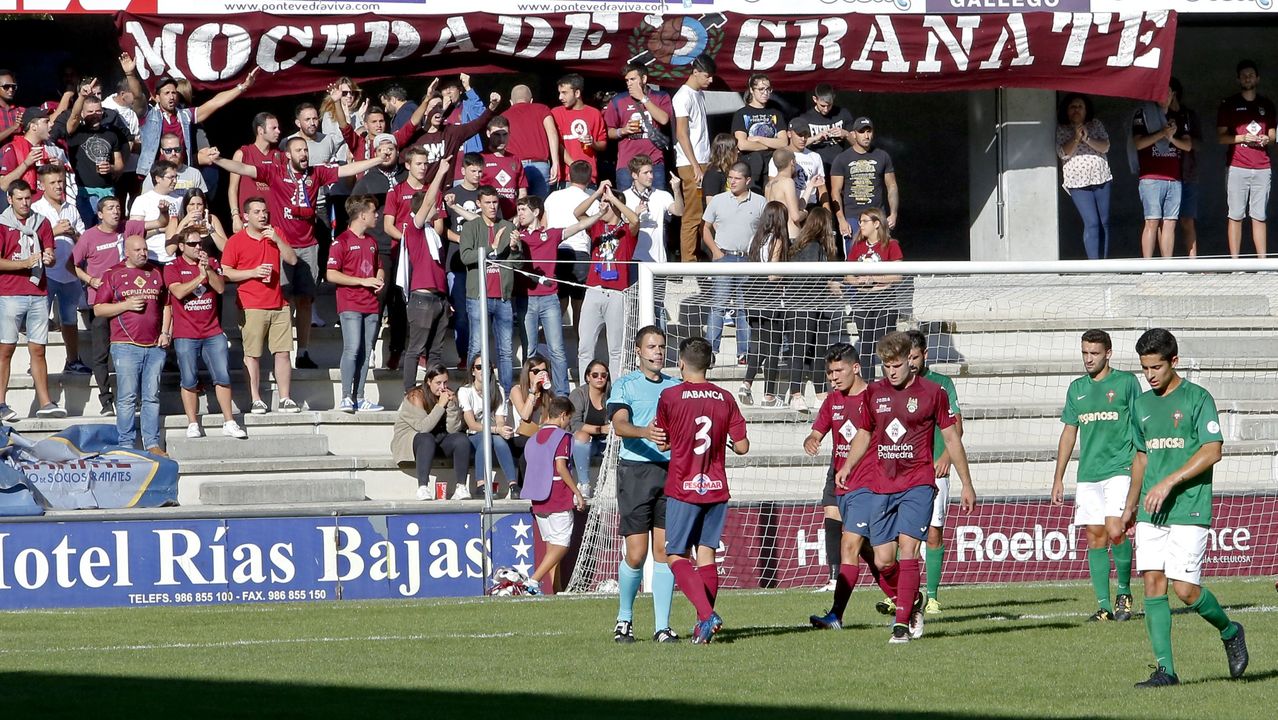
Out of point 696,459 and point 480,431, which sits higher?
point 696,459

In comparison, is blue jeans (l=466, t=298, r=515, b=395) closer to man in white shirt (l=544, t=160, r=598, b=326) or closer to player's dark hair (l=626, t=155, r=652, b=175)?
man in white shirt (l=544, t=160, r=598, b=326)

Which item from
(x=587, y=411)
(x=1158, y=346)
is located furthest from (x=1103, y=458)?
(x=587, y=411)

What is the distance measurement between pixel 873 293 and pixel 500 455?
3741 mm

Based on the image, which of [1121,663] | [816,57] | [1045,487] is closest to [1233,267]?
[1045,487]

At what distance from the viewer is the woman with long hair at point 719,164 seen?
55.3ft

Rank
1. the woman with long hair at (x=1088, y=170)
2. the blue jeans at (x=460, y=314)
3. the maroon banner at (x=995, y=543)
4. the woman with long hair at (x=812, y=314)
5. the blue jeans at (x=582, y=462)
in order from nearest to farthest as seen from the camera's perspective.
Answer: the maroon banner at (x=995, y=543), the blue jeans at (x=582, y=462), the woman with long hair at (x=812, y=314), the blue jeans at (x=460, y=314), the woman with long hair at (x=1088, y=170)

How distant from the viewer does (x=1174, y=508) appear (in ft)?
26.9

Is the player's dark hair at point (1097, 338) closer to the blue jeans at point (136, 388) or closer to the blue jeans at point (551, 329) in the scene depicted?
the blue jeans at point (551, 329)

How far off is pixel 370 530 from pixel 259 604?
1079mm

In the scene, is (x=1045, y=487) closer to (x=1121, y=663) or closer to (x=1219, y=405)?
(x=1219, y=405)

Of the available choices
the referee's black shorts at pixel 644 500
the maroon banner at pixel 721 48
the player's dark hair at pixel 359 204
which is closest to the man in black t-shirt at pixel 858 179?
the maroon banner at pixel 721 48

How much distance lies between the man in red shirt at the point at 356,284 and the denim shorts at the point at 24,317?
2.72 meters

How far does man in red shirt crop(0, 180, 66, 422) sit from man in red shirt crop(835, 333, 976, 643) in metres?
9.04

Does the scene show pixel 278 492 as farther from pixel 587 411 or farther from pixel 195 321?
pixel 587 411
